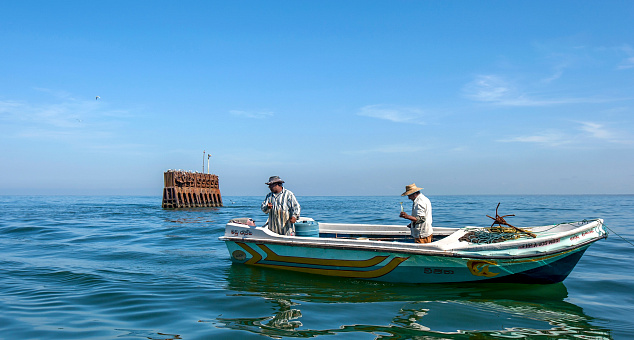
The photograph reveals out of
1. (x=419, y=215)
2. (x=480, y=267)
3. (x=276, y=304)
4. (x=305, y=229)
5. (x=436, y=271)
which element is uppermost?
(x=419, y=215)

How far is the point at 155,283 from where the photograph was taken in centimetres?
841

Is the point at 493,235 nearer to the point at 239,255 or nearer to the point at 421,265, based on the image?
the point at 421,265

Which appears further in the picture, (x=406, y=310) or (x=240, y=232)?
(x=240, y=232)

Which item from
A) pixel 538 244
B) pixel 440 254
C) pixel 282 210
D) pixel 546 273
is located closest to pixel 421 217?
pixel 440 254

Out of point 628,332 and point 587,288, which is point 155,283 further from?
point 587,288

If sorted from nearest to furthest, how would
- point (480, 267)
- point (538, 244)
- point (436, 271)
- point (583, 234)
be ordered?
point (538, 244) < point (480, 267) < point (583, 234) < point (436, 271)

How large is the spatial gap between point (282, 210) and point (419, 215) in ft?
9.57

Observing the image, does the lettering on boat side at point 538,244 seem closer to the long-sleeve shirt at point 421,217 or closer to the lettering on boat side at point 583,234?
the lettering on boat side at point 583,234

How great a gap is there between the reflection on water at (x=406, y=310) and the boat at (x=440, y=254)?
0.80 ft

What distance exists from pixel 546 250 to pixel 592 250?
24.8 feet

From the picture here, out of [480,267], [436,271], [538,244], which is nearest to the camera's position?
[538,244]

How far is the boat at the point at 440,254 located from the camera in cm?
731

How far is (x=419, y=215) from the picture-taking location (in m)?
8.02

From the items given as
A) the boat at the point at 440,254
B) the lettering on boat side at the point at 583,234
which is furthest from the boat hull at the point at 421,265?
the lettering on boat side at the point at 583,234
